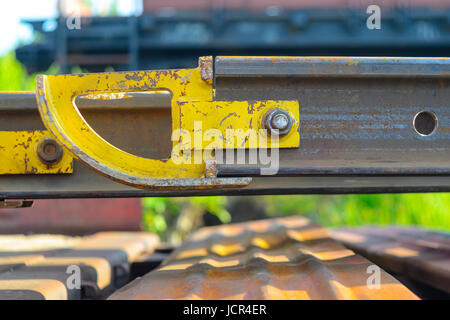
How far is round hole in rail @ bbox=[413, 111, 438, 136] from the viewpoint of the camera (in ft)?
5.41

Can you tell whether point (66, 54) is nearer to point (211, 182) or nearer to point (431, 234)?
point (431, 234)

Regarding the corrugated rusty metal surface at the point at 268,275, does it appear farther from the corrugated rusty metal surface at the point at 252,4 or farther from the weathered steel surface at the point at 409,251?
the corrugated rusty metal surface at the point at 252,4

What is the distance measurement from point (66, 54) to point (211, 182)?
5.99m

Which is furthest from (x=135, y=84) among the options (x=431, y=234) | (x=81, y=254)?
(x=431, y=234)

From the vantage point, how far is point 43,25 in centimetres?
706

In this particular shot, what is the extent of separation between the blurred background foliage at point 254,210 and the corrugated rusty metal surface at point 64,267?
4373 mm

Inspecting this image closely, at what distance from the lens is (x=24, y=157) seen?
1.76 meters

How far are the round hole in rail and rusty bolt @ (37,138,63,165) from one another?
121cm

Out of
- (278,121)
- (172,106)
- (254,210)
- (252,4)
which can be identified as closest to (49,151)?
(172,106)

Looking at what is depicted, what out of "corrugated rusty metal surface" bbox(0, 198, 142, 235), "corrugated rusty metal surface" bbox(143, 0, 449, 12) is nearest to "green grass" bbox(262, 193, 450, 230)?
"corrugated rusty metal surface" bbox(143, 0, 449, 12)

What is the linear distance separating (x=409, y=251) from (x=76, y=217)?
2449mm

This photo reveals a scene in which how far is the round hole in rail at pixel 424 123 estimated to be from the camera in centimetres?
165

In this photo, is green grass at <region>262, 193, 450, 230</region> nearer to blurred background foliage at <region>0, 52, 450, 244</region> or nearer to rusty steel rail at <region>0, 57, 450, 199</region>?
blurred background foliage at <region>0, 52, 450, 244</region>

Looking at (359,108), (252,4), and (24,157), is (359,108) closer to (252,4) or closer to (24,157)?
(24,157)
